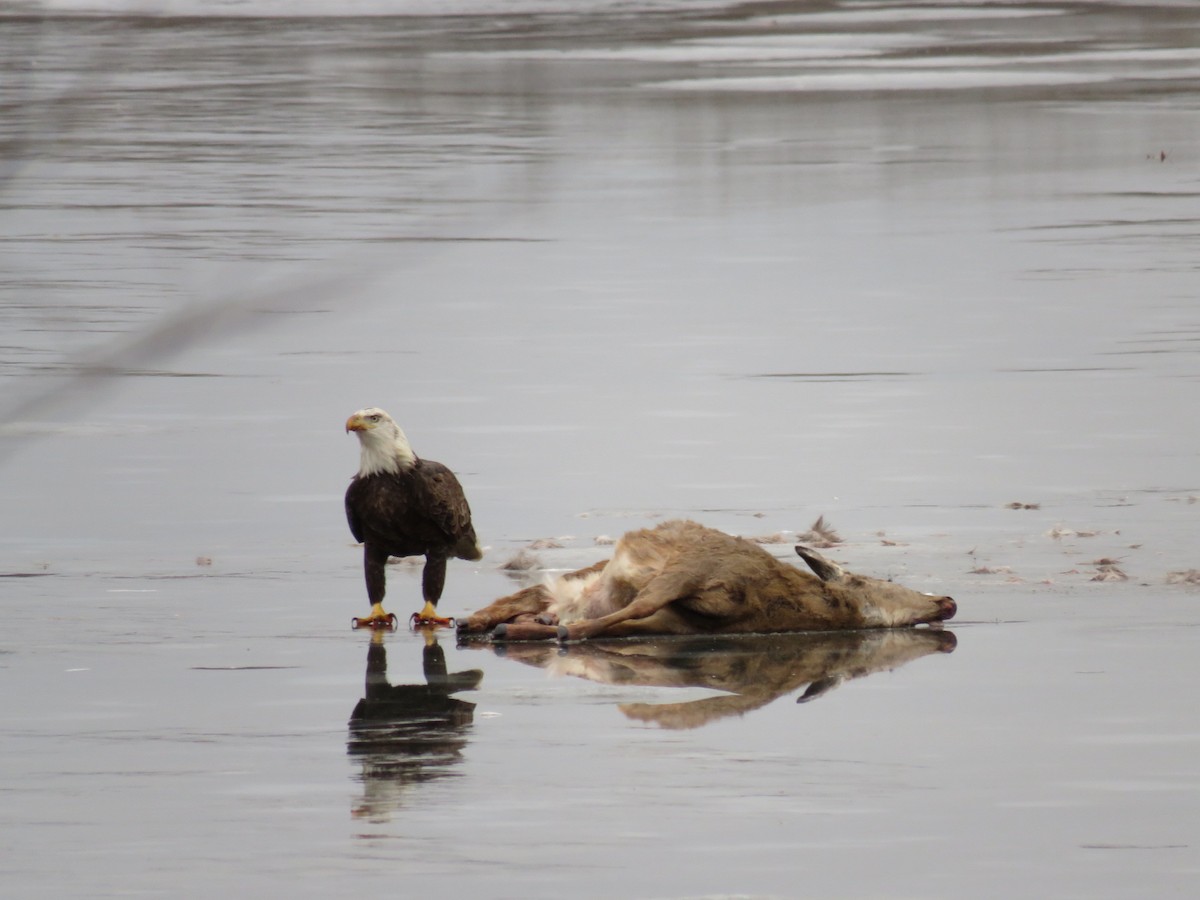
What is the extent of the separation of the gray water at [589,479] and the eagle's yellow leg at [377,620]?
133 mm

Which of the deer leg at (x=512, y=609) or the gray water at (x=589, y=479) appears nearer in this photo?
the gray water at (x=589, y=479)

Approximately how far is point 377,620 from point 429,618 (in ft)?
0.65

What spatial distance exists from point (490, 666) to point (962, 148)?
1799 centimetres

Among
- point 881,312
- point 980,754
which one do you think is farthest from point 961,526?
point 881,312

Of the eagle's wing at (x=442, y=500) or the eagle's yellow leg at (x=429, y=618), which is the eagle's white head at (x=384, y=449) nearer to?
the eagle's wing at (x=442, y=500)

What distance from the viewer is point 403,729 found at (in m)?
6.88

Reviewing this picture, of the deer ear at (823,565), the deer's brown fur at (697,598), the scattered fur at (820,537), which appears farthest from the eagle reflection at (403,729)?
the scattered fur at (820,537)

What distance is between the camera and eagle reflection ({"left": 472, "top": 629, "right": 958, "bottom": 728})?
726 cm

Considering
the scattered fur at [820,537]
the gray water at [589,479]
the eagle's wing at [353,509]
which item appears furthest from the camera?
the scattered fur at [820,537]

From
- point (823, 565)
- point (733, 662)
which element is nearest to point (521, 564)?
point (823, 565)

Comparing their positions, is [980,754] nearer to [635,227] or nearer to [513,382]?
[513,382]

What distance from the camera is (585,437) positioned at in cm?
1234

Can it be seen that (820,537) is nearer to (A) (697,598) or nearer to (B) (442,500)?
(A) (697,598)

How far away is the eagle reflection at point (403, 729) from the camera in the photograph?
20.3ft
